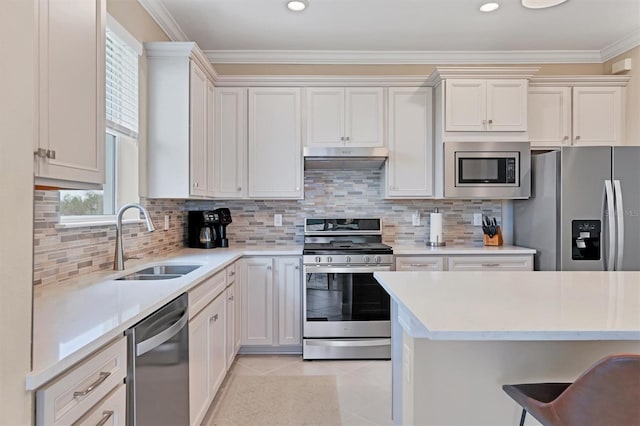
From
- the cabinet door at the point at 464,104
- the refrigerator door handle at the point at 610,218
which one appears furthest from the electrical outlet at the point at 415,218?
the refrigerator door handle at the point at 610,218

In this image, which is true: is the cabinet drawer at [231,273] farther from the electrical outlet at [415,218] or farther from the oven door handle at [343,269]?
the electrical outlet at [415,218]

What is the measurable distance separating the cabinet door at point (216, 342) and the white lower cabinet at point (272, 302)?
63 cm

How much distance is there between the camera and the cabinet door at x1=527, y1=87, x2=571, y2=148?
3.53 meters

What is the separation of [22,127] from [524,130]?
3.57 meters

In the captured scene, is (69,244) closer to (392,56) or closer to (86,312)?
(86,312)

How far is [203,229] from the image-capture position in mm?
3514

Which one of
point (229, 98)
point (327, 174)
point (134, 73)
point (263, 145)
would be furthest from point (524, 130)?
point (134, 73)

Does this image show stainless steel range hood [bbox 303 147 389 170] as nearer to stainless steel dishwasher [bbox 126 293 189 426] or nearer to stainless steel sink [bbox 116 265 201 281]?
stainless steel sink [bbox 116 265 201 281]

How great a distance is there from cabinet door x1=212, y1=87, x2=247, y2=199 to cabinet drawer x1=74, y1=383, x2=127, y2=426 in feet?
7.79

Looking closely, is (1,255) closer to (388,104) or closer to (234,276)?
(234,276)

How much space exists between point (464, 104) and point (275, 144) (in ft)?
5.58

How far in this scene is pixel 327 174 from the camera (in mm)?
3838

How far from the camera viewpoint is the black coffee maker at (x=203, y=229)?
11.4 feet

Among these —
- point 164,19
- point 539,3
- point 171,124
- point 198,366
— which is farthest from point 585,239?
point 164,19
